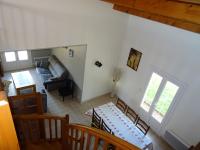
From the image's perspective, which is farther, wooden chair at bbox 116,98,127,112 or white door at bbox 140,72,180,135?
wooden chair at bbox 116,98,127,112

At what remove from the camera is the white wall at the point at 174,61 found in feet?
13.2

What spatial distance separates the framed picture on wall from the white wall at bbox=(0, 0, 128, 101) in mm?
601

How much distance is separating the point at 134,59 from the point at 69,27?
8.17 feet

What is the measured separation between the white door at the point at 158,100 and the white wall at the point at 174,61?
0.19 meters

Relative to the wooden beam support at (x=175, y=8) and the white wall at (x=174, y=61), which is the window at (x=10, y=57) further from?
the wooden beam support at (x=175, y=8)

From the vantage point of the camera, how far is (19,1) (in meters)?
3.39

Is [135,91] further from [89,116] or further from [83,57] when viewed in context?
[83,57]

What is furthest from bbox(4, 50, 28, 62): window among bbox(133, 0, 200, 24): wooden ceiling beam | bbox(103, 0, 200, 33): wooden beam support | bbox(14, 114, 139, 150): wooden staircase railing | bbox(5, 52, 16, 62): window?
bbox(133, 0, 200, 24): wooden ceiling beam

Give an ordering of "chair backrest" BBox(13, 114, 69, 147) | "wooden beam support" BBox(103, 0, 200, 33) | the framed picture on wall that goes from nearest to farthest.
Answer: "wooden beam support" BBox(103, 0, 200, 33), "chair backrest" BBox(13, 114, 69, 147), the framed picture on wall

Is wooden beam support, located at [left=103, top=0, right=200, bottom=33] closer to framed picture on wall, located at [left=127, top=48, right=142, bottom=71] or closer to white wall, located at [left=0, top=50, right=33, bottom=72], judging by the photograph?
framed picture on wall, located at [left=127, top=48, right=142, bottom=71]

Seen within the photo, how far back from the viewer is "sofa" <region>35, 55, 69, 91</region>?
665cm

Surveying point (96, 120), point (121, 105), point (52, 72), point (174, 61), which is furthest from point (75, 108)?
point (174, 61)

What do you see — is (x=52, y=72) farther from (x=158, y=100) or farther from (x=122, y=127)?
(x=158, y=100)

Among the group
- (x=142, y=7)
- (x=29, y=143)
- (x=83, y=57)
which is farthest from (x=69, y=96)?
(x=142, y=7)
